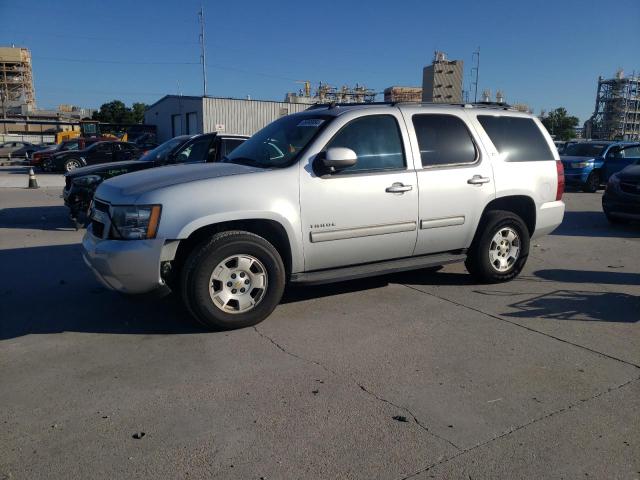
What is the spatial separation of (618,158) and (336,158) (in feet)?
55.1

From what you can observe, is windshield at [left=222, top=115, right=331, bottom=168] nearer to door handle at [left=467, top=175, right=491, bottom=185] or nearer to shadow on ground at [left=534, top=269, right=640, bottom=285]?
door handle at [left=467, top=175, right=491, bottom=185]

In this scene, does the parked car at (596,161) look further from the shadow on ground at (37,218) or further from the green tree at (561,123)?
the green tree at (561,123)

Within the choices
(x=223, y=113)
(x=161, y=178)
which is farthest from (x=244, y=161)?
(x=223, y=113)

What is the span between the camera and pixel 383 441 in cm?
293

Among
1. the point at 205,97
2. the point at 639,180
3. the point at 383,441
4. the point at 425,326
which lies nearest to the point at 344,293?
the point at 425,326

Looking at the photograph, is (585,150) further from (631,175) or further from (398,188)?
(398,188)

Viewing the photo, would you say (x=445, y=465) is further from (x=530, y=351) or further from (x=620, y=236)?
(x=620, y=236)

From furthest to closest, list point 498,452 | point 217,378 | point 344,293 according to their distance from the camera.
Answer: point 344,293
point 217,378
point 498,452

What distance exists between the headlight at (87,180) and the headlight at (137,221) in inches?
204

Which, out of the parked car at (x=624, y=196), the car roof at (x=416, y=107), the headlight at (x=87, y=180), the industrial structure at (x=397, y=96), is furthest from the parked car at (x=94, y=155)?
the car roof at (x=416, y=107)

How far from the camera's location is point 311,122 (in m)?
5.13

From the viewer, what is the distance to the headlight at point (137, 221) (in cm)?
414

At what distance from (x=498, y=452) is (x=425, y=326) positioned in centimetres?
191

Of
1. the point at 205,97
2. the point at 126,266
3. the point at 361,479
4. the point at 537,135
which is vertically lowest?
the point at 361,479
